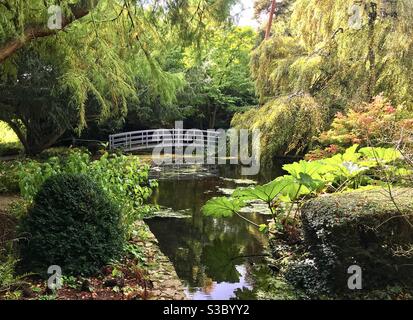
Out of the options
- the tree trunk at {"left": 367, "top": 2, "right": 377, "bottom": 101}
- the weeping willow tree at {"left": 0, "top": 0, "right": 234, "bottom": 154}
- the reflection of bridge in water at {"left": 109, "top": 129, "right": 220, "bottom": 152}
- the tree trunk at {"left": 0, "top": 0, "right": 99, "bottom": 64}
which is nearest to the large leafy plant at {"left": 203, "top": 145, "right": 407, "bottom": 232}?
the weeping willow tree at {"left": 0, "top": 0, "right": 234, "bottom": 154}

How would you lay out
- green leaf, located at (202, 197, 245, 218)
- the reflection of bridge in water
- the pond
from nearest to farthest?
1. the pond
2. green leaf, located at (202, 197, 245, 218)
3. the reflection of bridge in water

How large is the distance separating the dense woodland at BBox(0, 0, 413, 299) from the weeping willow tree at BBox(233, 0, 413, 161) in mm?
24

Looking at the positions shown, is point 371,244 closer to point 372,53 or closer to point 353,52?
point 372,53

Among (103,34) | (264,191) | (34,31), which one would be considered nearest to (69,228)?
(34,31)

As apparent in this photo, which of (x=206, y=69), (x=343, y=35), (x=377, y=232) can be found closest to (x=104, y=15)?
Answer: (x=377, y=232)

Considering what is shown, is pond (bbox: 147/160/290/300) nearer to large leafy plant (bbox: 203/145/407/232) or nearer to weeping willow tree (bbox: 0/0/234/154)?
large leafy plant (bbox: 203/145/407/232)

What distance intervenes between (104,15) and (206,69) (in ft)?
48.2

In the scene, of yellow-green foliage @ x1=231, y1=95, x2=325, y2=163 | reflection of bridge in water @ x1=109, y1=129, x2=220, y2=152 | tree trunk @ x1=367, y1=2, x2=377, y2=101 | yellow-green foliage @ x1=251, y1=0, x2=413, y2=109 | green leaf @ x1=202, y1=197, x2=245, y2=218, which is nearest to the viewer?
green leaf @ x1=202, y1=197, x2=245, y2=218

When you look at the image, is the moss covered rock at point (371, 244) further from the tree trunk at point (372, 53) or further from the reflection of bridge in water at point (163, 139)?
the reflection of bridge in water at point (163, 139)

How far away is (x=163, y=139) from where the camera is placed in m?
A: 17.2

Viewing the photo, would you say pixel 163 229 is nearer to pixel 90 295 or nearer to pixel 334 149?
pixel 90 295

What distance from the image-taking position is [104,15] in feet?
14.5

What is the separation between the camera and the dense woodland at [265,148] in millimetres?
3555

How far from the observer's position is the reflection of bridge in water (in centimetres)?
1686
